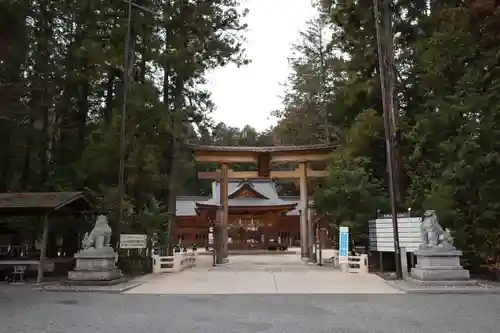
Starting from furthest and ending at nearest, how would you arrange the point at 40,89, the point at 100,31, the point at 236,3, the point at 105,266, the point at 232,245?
the point at 232,245 → the point at 236,3 → the point at 100,31 → the point at 40,89 → the point at 105,266

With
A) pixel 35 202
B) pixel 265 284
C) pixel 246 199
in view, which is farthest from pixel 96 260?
pixel 246 199

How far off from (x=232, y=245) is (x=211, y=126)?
13818 mm

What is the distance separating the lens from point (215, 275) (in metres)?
14.0

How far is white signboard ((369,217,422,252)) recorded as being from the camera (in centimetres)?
1142

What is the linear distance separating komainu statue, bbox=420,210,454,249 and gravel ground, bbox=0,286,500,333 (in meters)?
1.89

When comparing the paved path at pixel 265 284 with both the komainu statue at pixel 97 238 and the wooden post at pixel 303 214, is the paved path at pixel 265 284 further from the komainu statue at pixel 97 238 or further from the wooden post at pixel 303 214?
the wooden post at pixel 303 214

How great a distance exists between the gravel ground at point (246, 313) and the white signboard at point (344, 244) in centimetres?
512

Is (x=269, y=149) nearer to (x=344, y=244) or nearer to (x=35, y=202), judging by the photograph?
(x=344, y=244)

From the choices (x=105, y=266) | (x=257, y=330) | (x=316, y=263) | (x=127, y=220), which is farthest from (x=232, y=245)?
(x=257, y=330)

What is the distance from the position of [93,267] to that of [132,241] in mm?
2140

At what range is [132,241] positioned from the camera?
42.8 feet

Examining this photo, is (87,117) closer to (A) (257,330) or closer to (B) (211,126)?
(B) (211,126)

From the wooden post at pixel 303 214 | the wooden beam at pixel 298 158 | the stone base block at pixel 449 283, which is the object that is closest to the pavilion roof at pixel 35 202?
the stone base block at pixel 449 283

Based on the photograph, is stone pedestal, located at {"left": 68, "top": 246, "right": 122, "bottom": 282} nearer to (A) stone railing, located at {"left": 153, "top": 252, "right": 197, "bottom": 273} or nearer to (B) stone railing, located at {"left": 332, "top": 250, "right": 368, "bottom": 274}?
(A) stone railing, located at {"left": 153, "top": 252, "right": 197, "bottom": 273}
